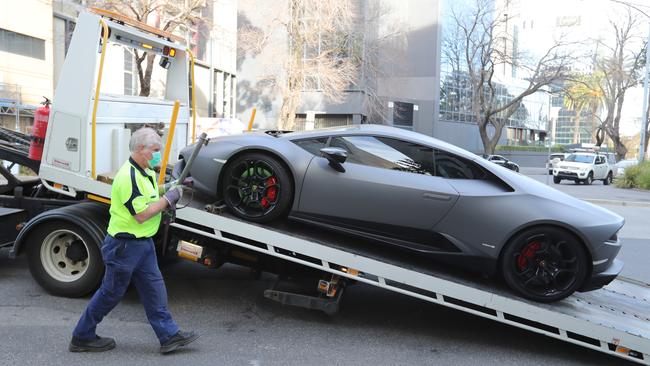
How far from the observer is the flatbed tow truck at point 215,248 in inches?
180

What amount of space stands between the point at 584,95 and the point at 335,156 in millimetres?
60471

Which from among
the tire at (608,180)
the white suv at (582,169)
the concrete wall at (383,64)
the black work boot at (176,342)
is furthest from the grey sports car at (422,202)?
the tire at (608,180)

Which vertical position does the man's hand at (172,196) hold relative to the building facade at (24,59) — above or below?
below

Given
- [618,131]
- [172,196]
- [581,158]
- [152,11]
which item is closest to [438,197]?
[172,196]

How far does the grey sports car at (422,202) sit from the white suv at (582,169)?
85.9ft

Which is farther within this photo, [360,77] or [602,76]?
[602,76]

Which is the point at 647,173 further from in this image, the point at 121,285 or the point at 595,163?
the point at 121,285

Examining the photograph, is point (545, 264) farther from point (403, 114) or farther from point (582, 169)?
point (403, 114)

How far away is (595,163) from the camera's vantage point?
29.7 meters

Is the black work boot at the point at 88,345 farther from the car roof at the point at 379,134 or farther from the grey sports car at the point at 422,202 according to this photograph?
the car roof at the point at 379,134

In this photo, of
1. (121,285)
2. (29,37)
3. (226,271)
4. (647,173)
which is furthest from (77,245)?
(647,173)

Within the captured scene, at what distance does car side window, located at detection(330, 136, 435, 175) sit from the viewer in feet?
16.5

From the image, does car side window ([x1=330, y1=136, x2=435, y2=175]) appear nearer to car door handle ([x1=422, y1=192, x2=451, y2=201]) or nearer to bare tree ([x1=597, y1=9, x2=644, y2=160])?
car door handle ([x1=422, y1=192, x2=451, y2=201])

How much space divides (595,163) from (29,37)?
28601 mm
